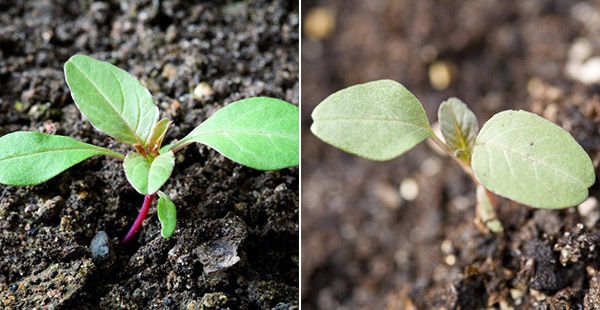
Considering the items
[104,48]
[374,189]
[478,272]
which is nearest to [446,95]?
[374,189]

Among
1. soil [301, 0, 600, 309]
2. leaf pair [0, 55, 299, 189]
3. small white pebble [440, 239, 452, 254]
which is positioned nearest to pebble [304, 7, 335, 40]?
soil [301, 0, 600, 309]

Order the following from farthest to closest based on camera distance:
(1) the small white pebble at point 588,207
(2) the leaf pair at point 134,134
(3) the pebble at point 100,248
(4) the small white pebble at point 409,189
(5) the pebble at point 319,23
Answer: (5) the pebble at point 319,23 → (4) the small white pebble at point 409,189 → (1) the small white pebble at point 588,207 → (3) the pebble at point 100,248 → (2) the leaf pair at point 134,134

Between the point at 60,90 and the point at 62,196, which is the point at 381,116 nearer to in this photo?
the point at 62,196

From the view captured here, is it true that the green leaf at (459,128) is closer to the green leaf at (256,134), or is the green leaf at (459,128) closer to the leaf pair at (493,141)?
the leaf pair at (493,141)

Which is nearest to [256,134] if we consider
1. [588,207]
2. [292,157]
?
[292,157]

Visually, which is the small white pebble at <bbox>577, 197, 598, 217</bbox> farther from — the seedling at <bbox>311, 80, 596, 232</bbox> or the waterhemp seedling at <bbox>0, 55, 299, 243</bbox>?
the waterhemp seedling at <bbox>0, 55, 299, 243</bbox>

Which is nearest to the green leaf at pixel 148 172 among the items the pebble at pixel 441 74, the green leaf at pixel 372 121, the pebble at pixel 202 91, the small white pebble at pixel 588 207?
the green leaf at pixel 372 121
